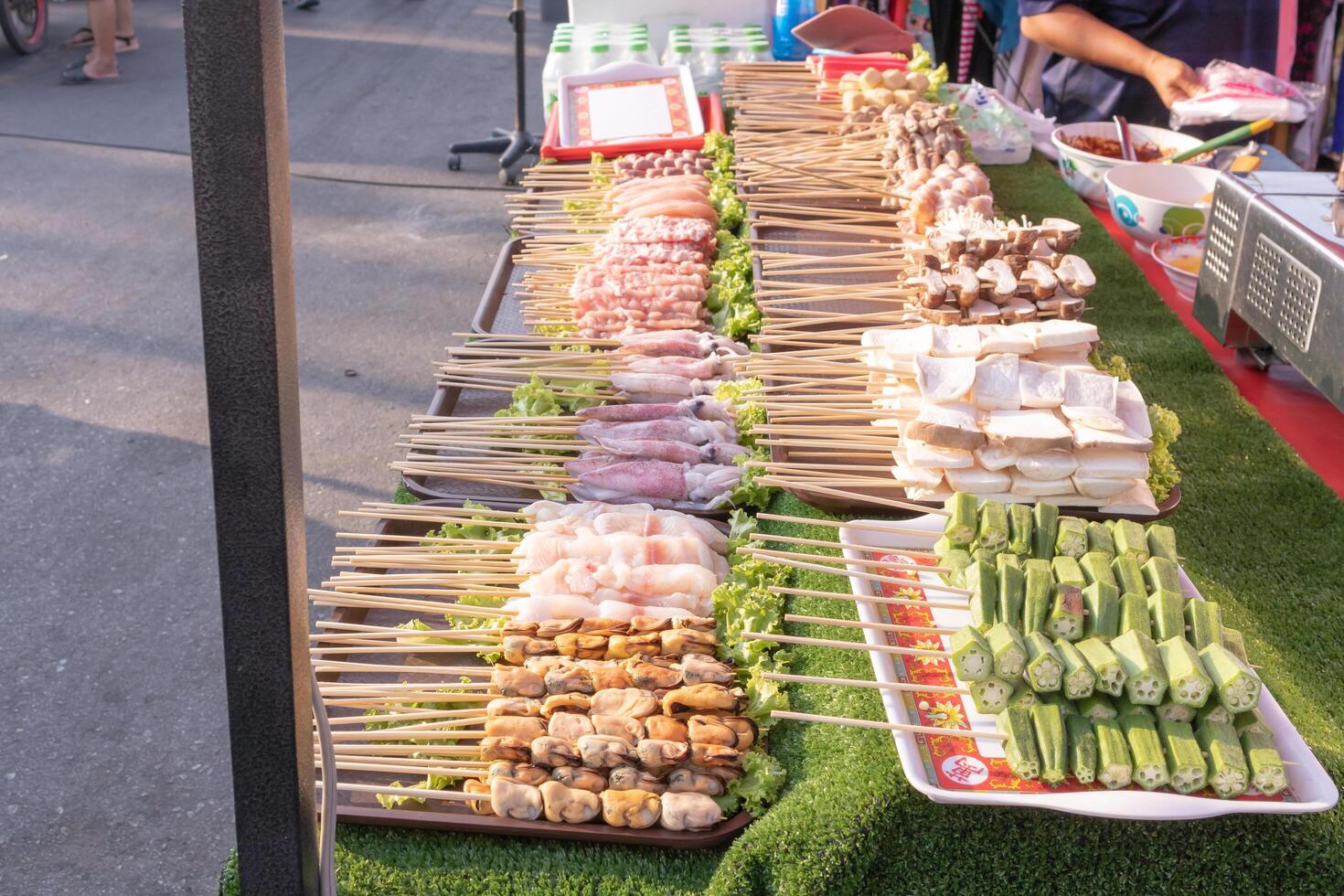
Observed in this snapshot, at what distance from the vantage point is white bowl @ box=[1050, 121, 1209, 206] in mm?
5176

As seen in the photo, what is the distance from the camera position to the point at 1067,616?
7.84ft

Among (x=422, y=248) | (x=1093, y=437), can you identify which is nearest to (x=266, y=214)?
(x=1093, y=437)

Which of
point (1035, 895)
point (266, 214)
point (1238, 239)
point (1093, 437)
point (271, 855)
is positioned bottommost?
point (1035, 895)

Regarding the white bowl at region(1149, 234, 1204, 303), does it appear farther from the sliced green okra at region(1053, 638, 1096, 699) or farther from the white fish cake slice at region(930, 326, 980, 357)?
the sliced green okra at region(1053, 638, 1096, 699)

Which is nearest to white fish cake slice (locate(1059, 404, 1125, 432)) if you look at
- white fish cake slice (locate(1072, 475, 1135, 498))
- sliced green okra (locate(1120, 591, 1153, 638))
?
white fish cake slice (locate(1072, 475, 1135, 498))

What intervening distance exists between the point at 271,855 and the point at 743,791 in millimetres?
919

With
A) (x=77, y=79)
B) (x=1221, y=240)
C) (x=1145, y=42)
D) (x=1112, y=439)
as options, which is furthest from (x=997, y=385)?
(x=77, y=79)

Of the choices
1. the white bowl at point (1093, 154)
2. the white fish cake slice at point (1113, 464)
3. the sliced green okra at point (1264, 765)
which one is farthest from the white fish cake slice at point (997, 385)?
the white bowl at point (1093, 154)

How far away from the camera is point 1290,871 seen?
2229 mm

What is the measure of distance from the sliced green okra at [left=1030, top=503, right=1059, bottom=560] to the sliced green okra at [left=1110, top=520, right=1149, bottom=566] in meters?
0.13

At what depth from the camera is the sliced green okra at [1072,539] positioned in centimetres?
262

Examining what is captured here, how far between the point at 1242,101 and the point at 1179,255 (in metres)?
1.09

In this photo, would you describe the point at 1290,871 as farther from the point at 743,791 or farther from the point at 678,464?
the point at 678,464

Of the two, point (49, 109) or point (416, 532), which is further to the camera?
point (49, 109)
